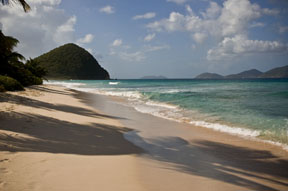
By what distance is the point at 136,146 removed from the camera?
5.47 meters

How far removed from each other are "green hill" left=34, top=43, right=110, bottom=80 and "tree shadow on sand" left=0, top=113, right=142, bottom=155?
133118 mm

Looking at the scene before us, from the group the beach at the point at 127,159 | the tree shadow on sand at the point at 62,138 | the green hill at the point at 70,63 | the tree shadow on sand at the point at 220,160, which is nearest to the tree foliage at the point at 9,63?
the tree shadow on sand at the point at 62,138

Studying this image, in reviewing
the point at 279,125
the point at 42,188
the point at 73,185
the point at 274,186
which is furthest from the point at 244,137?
the point at 42,188

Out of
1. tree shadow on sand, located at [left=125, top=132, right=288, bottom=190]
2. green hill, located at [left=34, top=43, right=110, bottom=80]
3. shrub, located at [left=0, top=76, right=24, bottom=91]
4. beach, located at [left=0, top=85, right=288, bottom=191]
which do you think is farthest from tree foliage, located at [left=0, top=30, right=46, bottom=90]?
green hill, located at [left=34, top=43, right=110, bottom=80]

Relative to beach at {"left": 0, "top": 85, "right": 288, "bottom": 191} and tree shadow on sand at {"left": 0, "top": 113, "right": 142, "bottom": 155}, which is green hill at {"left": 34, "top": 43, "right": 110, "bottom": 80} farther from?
beach at {"left": 0, "top": 85, "right": 288, "bottom": 191}

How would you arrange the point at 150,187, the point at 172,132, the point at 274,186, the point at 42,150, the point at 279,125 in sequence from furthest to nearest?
1. the point at 279,125
2. the point at 172,132
3. the point at 42,150
4. the point at 274,186
5. the point at 150,187

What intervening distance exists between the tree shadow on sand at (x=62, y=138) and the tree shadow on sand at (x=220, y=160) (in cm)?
77

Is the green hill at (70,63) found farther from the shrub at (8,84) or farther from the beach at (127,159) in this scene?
the beach at (127,159)

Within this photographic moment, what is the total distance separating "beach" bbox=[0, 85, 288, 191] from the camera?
3166mm

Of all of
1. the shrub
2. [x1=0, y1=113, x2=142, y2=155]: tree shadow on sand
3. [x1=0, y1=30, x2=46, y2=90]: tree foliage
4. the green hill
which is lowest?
[x1=0, y1=113, x2=142, y2=155]: tree shadow on sand

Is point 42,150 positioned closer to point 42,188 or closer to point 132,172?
point 42,188

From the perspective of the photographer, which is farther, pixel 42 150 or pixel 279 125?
pixel 279 125

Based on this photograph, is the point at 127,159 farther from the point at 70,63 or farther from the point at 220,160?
Answer: the point at 70,63

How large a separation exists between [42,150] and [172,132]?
4508 mm
